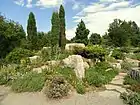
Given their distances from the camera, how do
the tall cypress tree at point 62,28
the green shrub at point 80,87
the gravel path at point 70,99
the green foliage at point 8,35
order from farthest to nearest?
the tall cypress tree at point 62,28
the green foliage at point 8,35
the green shrub at point 80,87
the gravel path at point 70,99

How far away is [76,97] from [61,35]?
1977cm

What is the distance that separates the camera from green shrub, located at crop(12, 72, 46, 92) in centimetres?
1022

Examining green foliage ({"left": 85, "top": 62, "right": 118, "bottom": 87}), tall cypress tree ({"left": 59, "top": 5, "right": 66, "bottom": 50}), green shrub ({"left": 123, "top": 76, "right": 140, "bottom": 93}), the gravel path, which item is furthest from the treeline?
the gravel path

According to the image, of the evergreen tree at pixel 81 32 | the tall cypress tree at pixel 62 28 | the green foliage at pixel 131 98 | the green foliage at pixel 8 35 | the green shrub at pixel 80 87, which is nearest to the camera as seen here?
the green foliage at pixel 131 98

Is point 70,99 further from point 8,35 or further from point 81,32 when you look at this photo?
point 81,32

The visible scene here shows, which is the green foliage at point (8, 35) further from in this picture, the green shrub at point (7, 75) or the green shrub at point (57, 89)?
the green shrub at point (57, 89)

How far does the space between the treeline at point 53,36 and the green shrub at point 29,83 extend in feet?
33.8

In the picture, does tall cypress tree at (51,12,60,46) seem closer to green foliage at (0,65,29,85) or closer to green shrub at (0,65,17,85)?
green foliage at (0,65,29,85)

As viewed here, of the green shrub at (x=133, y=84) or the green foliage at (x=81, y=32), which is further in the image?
the green foliage at (x=81, y=32)

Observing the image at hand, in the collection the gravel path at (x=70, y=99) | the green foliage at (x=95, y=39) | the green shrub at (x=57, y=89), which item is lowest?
the gravel path at (x=70, y=99)

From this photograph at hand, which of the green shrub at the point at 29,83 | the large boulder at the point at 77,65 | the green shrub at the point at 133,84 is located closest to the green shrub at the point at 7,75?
the green shrub at the point at 29,83

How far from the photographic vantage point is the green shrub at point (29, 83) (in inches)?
402

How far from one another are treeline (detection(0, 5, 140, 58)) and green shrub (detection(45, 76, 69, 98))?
11.5 metres

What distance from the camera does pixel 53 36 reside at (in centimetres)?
2888
